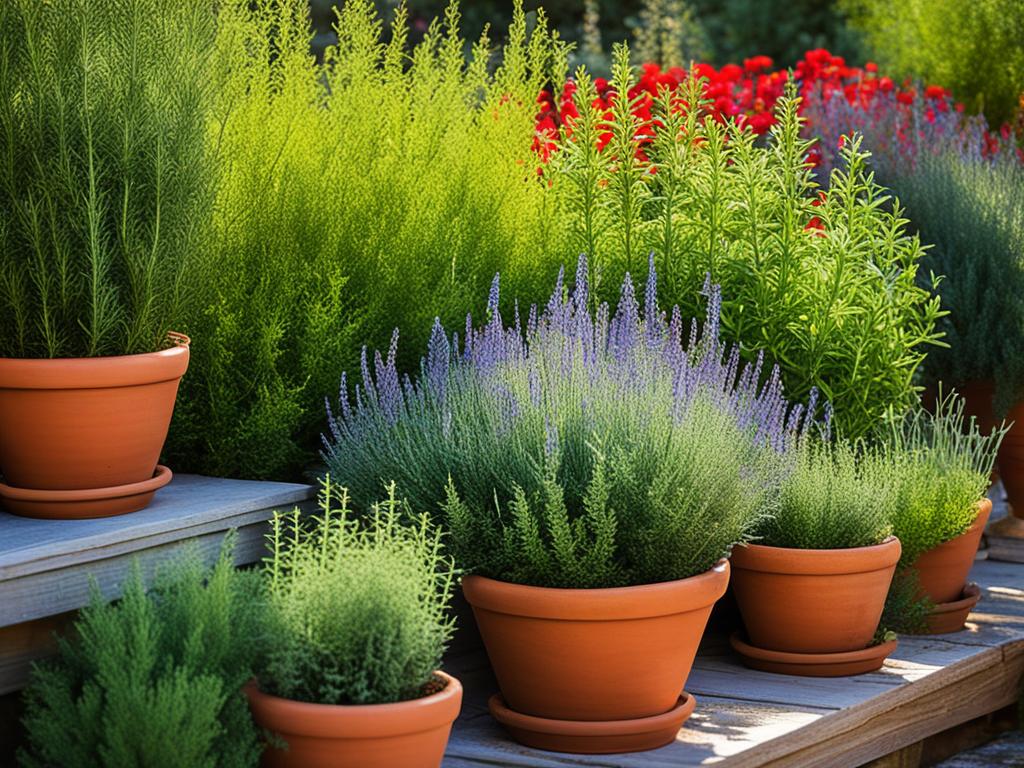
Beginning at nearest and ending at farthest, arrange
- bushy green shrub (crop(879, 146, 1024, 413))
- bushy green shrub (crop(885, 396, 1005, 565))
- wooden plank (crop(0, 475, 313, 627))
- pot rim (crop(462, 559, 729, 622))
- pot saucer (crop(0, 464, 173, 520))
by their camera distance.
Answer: wooden plank (crop(0, 475, 313, 627))
pot rim (crop(462, 559, 729, 622))
pot saucer (crop(0, 464, 173, 520))
bushy green shrub (crop(885, 396, 1005, 565))
bushy green shrub (crop(879, 146, 1024, 413))

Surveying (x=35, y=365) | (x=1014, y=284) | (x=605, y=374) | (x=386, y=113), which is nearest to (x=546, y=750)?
(x=605, y=374)

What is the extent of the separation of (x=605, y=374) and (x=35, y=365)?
121 cm

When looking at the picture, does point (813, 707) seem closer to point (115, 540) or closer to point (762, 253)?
point (762, 253)

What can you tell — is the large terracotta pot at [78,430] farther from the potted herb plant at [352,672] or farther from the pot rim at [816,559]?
the pot rim at [816,559]

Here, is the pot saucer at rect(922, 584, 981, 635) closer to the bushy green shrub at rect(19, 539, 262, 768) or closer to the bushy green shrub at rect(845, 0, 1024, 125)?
the bushy green shrub at rect(19, 539, 262, 768)

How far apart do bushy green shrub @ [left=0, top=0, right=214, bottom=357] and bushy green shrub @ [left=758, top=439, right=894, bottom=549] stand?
162 cm

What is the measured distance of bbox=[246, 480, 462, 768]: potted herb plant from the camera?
2.76 meters

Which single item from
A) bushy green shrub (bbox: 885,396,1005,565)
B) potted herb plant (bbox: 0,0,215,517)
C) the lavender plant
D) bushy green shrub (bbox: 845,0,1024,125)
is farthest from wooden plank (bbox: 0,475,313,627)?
bushy green shrub (bbox: 845,0,1024,125)

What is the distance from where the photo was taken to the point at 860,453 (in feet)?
14.9

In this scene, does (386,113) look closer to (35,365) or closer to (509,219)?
(509,219)

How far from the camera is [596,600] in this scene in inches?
123

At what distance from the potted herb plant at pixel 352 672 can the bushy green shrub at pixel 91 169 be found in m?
0.77

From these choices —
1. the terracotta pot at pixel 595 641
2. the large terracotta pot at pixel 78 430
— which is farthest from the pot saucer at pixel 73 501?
the terracotta pot at pixel 595 641

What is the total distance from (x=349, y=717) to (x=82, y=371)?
0.97 metres
